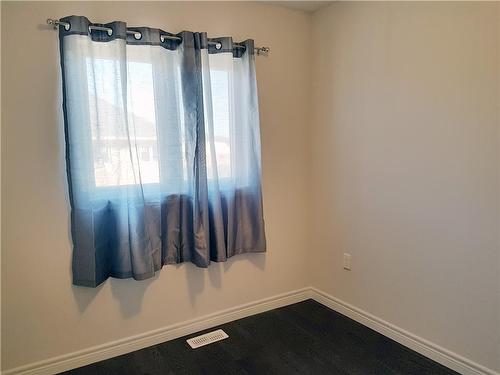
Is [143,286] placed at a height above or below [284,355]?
above

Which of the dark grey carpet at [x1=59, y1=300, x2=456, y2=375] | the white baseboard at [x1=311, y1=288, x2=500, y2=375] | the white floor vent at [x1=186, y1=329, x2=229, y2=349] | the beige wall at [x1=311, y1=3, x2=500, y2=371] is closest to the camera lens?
the beige wall at [x1=311, y1=3, x2=500, y2=371]

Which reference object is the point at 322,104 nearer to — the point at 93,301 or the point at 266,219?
the point at 266,219

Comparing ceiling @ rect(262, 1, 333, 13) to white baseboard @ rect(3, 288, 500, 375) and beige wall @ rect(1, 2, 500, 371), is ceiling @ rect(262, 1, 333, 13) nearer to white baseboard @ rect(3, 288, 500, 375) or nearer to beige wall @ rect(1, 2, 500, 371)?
beige wall @ rect(1, 2, 500, 371)

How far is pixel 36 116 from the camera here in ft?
6.01

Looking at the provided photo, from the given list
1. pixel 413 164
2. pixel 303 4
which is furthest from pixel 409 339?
pixel 303 4

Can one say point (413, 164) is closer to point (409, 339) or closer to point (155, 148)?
point (409, 339)

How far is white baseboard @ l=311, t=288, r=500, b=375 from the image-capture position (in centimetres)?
186

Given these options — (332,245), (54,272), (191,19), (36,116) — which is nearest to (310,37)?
(191,19)

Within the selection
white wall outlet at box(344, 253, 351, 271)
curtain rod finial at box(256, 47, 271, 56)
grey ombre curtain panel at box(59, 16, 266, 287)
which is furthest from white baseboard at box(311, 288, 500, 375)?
curtain rod finial at box(256, 47, 271, 56)

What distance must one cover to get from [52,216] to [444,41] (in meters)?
2.38

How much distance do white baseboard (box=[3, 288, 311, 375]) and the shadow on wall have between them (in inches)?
6.6

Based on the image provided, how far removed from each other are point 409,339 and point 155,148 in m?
2.00

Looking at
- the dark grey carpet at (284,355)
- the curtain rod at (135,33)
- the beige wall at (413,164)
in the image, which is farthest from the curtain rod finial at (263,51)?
the dark grey carpet at (284,355)

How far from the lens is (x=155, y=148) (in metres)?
2.10
